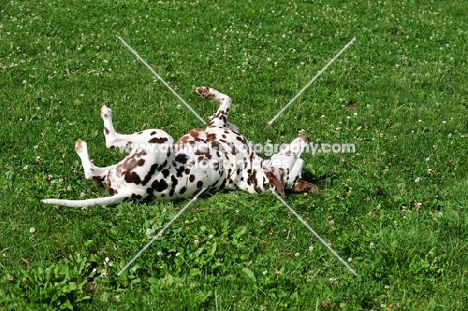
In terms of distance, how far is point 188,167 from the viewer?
720 centimetres

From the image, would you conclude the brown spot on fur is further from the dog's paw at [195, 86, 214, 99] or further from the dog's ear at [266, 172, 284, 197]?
the dog's paw at [195, 86, 214, 99]

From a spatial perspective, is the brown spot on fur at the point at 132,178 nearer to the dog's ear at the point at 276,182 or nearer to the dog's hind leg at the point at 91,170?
the dog's hind leg at the point at 91,170

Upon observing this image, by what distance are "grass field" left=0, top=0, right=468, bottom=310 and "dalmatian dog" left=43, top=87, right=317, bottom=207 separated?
20 cm

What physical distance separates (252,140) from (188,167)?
8.10ft

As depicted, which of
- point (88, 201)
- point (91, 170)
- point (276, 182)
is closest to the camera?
point (88, 201)

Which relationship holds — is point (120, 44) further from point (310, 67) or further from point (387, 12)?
point (387, 12)

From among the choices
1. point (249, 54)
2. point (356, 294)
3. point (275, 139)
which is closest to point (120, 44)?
point (249, 54)

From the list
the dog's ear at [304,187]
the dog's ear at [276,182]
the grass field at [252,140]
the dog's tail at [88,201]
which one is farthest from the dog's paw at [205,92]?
the dog's tail at [88,201]

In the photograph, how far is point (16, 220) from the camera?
22.3 feet

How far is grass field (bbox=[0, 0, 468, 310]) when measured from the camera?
5.96 metres

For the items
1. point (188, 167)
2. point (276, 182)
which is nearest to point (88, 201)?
point (188, 167)

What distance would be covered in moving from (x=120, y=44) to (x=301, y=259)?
8361 mm

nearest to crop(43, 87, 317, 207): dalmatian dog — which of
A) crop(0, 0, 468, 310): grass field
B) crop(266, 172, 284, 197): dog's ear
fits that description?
crop(266, 172, 284, 197): dog's ear

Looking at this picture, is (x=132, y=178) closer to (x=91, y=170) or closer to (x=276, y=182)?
(x=91, y=170)
